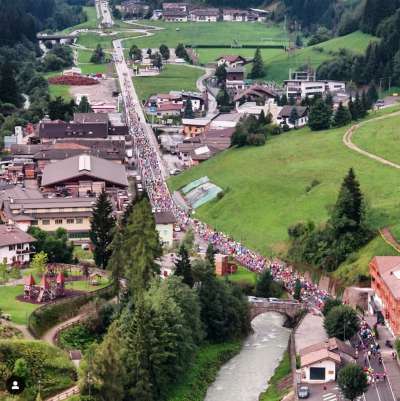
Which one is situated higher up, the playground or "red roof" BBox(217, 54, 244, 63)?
the playground

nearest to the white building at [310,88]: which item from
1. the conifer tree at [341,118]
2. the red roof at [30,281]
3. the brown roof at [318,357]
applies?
the conifer tree at [341,118]

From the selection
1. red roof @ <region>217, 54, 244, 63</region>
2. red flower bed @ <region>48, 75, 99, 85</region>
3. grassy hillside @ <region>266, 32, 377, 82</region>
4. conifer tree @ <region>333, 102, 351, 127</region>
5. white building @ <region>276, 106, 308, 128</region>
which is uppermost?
conifer tree @ <region>333, 102, 351, 127</region>

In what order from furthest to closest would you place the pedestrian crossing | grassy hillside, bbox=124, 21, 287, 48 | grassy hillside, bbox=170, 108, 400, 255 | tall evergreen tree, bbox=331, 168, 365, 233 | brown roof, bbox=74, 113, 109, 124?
grassy hillside, bbox=124, 21, 287, 48, brown roof, bbox=74, 113, 109, 124, grassy hillside, bbox=170, 108, 400, 255, tall evergreen tree, bbox=331, 168, 365, 233, the pedestrian crossing

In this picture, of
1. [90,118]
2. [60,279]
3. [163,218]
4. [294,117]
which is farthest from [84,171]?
[60,279]

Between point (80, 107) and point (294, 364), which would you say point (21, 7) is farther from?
point (294, 364)

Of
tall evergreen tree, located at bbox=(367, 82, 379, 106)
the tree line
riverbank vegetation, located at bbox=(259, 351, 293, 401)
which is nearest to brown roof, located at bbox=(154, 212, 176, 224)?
the tree line

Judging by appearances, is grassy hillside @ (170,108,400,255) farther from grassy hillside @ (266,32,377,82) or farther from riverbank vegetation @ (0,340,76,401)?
grassy hillside @ (266,32,377,82)

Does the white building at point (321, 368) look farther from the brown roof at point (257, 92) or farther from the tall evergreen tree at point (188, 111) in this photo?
the brown roof at point (257, 92)
